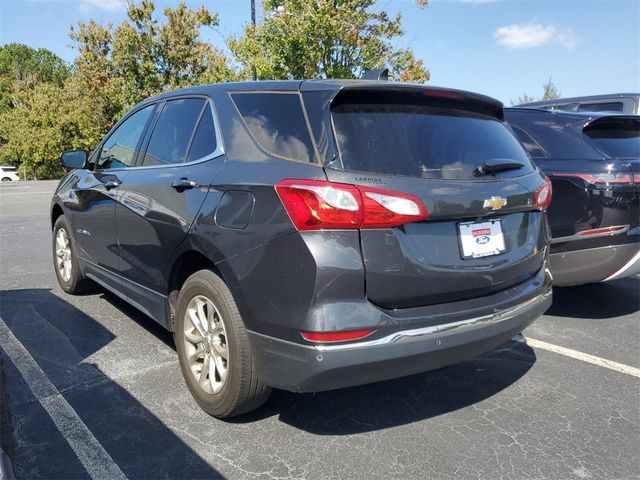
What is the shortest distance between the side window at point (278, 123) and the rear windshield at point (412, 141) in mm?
176

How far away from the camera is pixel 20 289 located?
5562mm


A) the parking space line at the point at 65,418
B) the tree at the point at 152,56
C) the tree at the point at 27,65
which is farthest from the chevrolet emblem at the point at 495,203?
the tree at the point at 27,65

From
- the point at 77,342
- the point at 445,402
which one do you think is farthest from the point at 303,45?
the point at 445,402

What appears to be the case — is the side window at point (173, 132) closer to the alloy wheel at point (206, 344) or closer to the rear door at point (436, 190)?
the alloy wheel at point (206, 344)

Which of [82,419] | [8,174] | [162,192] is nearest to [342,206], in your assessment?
[162,192]

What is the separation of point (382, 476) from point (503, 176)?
1.65m

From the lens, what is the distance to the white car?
41.9 meters

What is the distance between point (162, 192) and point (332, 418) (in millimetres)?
1688

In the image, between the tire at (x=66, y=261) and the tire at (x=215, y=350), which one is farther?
the tire at (x=66, y=261)

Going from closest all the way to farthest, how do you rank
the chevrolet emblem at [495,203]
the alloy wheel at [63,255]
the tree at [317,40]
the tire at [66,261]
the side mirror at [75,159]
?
the chevrolet emblem at [495,203], the side mirror at [75,159], the tire at [66,261], the alloy wheel at [63,255], the tree at [317,40]

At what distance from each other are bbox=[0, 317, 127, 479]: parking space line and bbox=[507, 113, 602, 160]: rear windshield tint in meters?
3.92

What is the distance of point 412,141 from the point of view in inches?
104

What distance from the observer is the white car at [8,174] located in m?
41.9

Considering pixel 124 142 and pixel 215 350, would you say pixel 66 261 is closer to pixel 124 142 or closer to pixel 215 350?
pixel 124 142
